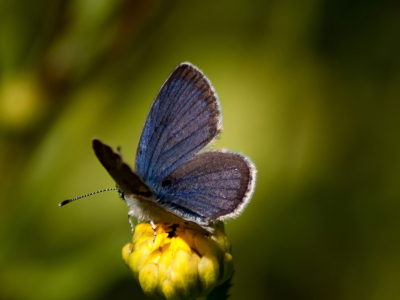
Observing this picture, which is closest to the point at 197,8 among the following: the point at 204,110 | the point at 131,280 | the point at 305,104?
the point at 305,104

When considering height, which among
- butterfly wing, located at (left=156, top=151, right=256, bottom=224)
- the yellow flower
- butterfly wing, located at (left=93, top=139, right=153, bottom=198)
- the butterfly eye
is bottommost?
the yellow flower

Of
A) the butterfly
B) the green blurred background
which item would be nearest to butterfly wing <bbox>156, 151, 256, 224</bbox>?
the butterfly

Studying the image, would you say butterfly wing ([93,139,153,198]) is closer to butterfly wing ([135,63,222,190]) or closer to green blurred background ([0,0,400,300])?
butterfly wing ([135,63,222,190])

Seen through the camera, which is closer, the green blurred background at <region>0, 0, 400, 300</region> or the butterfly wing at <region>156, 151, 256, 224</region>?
the butterfly wing at <region>156, 151, 256, 224</region>

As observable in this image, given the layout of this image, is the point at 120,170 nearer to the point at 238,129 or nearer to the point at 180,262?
the point at 180,262

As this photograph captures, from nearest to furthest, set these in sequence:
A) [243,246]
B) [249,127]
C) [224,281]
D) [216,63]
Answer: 1. [224,281]
2. [243,246]
3. [249,127]
4. [216,63]

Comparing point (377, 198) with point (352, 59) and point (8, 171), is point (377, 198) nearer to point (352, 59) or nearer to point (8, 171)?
point (352, 59)
